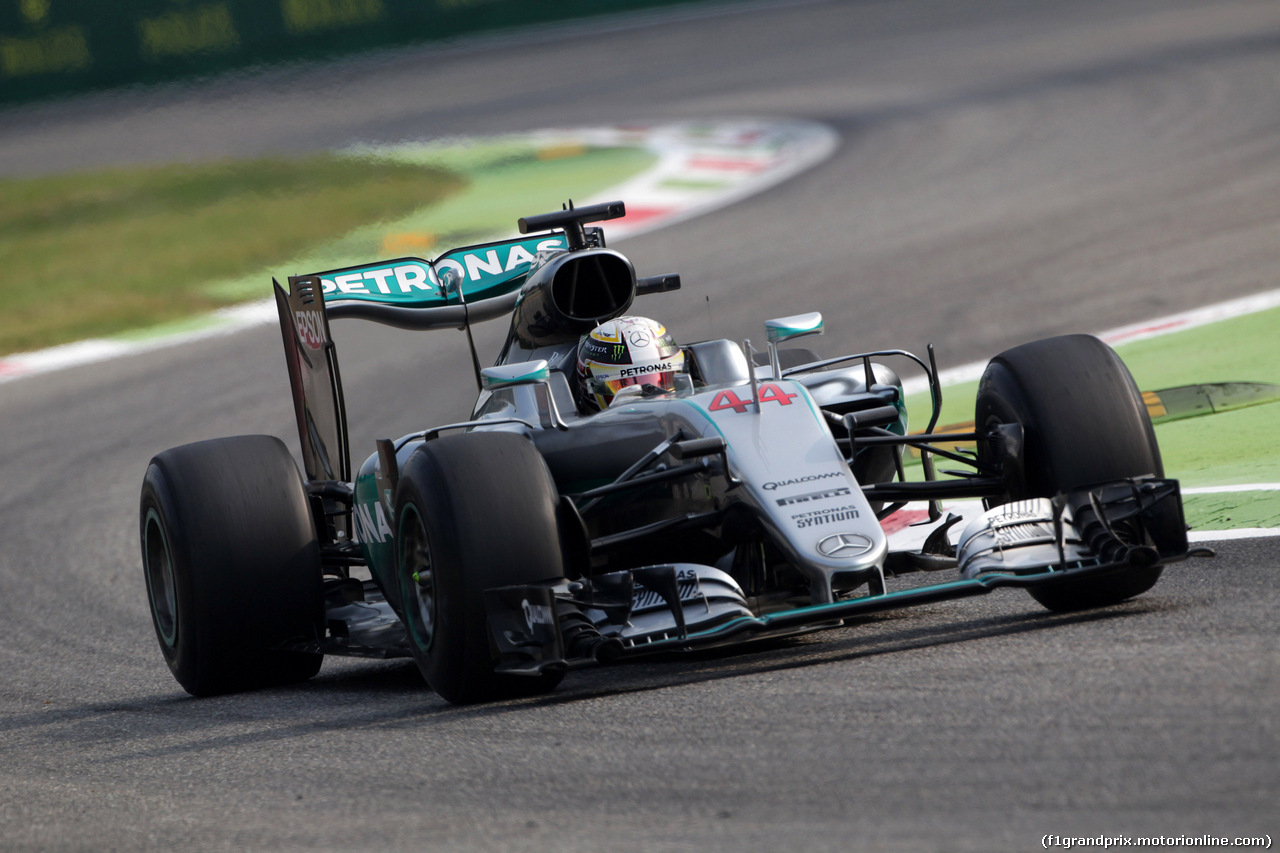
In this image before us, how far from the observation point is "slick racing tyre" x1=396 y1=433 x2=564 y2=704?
17.4 feet

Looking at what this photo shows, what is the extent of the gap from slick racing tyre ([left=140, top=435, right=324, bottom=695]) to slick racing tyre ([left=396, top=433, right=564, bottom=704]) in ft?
4.11

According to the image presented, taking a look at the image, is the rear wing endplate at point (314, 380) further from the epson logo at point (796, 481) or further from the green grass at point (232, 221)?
the green grass at point (232, 221)

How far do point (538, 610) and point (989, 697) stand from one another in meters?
1.43

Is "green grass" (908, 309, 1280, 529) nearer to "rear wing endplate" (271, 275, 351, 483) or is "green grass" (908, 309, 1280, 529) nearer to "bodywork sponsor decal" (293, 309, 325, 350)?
"rear wing endplate" (271, 275, 351, 483)

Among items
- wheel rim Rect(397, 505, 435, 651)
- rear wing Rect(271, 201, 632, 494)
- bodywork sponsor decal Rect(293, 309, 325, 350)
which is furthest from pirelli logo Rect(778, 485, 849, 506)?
bodywork sponsor decal Rect(293, 309, 325, 350)

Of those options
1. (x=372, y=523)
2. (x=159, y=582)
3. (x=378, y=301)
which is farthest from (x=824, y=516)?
(x=159, y=582)

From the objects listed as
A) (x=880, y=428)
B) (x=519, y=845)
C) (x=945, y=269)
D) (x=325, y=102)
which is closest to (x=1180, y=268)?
(x=945, y=269)

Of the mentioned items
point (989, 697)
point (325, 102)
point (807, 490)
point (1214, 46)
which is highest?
point (325, 102)

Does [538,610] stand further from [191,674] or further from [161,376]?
[161,376]

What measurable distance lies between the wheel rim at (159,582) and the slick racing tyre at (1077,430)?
3404 millimetres

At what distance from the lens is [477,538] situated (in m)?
5.29

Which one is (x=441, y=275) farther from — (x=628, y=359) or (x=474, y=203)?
(x=474, y=203)

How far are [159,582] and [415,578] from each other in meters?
1.86

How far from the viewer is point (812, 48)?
26.8 meters
